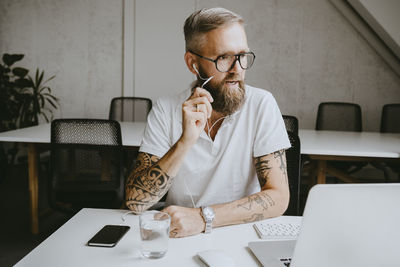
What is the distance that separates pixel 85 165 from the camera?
7.24 ft

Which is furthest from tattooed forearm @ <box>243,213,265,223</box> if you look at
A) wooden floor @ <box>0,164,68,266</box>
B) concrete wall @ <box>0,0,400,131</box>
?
concrete wall @ <box>0,0,400,131</box>

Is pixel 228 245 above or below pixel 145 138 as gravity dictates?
below

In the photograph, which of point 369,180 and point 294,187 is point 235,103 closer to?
point 294,187

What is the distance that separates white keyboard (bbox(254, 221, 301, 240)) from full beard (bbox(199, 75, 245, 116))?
527 mm

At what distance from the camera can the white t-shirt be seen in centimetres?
150

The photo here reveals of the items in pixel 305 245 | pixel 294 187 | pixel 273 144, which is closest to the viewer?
pixel 305 245

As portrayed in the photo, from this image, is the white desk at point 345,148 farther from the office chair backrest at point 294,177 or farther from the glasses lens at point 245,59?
the glasses lens at point 245,59

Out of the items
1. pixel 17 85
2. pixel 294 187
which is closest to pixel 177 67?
pixel 17 85

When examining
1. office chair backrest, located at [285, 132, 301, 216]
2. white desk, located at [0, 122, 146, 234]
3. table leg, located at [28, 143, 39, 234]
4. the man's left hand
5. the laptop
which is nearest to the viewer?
the laptop

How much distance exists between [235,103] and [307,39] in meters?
3.96

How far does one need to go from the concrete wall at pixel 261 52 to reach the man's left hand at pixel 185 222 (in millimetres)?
4196

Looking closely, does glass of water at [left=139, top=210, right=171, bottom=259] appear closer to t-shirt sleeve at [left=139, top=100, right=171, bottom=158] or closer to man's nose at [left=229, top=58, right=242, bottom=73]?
t-shirt sleeve at [left=139, top=100, right=171, bottom=158]

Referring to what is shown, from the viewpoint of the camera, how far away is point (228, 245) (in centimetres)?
104

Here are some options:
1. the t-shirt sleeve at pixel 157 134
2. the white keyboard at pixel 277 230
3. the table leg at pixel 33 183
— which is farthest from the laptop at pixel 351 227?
the table leg at pixel 33 183
